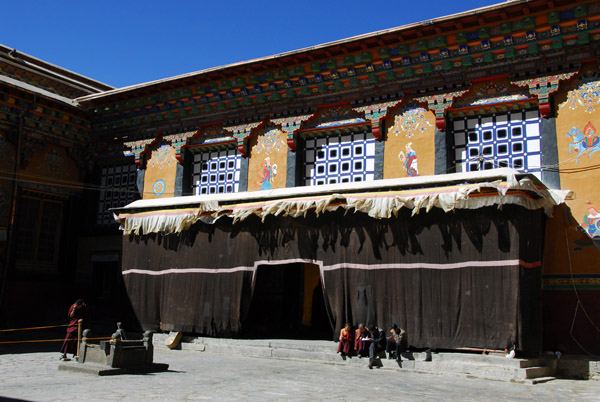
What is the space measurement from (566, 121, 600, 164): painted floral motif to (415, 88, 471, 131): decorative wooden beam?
2.22m

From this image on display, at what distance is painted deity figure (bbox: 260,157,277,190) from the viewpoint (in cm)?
1320

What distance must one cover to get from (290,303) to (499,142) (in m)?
5.71

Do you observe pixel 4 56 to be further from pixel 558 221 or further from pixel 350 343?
pixel 558 221

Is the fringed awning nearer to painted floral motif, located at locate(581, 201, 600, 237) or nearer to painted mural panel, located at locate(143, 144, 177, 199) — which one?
painted floral motif, located at locate(581, 201, 600, 237)

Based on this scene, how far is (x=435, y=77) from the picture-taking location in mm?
11578

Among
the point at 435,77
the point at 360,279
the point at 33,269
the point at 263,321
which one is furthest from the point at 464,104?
the point at 33,269

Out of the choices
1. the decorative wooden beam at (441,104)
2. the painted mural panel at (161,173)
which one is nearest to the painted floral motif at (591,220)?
the decorative wooden beam at (441,104)

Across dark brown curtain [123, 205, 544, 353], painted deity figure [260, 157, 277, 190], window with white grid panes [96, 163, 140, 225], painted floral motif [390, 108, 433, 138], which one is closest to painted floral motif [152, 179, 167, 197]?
window with white grid panes [96, 163, 140, 225]

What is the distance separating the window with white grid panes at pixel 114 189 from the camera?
15648mm

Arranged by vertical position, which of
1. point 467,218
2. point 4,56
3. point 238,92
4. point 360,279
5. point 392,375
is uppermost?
point 4,56

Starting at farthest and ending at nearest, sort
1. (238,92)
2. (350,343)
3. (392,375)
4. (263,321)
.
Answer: (238,92) < (263,321) < (350,343) < (392,375)

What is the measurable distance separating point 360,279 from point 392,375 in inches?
75.2

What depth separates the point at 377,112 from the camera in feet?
39.7

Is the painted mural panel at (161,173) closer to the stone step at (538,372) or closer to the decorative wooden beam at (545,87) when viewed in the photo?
the decorative wooden beam at (545,87)
